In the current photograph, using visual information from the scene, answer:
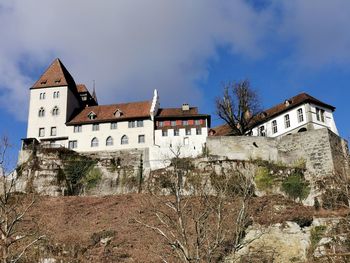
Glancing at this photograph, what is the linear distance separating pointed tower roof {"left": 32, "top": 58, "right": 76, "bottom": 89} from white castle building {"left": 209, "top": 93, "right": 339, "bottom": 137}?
1053 inches

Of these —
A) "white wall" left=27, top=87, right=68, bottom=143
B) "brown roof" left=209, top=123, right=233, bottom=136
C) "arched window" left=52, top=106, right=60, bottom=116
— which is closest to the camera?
"white wall" left=27, top=87, right=68, bottom=143

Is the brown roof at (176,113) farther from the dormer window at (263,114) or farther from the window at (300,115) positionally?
the window at (300,115)

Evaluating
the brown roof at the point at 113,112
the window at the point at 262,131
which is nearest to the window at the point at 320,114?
the window at the point at 262,131

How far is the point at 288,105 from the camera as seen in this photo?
52938mm

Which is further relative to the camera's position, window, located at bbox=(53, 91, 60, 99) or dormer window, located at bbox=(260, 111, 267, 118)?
window, located at bbox=(53, 91, 60, 99)

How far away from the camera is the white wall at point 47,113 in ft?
182

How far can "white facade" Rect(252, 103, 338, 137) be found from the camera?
5062 centimetres

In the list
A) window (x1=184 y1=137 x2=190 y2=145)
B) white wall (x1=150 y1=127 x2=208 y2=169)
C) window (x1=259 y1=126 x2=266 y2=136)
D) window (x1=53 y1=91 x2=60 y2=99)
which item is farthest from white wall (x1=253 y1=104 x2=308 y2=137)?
window (x1=53 y1=91 x2=60 y2=99)

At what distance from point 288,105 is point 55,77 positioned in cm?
3110

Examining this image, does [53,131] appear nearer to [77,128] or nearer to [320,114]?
[77,128]

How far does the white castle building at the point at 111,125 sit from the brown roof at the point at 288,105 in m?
7.85

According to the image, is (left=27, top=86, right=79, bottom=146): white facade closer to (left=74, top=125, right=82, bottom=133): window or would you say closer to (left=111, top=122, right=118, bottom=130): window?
(left=74, top=125, right=82, bottom=133): window

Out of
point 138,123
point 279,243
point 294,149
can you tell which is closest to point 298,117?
point 294,149

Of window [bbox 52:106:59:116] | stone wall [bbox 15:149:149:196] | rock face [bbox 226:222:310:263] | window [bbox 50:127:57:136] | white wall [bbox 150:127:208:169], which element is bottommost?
rock face [bbox 226:222:310:263]
